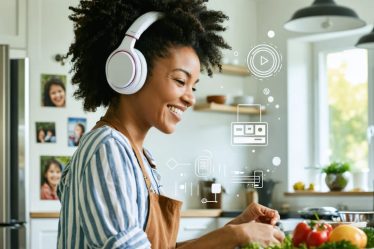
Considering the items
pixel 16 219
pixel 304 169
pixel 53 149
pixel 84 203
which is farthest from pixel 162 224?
pixel 304 169

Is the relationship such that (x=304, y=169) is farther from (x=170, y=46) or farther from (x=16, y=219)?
(x=170, y=46)

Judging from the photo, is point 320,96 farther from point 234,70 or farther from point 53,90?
point 53,90

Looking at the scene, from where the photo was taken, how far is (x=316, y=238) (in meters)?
1.02

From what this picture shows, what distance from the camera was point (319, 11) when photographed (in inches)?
105

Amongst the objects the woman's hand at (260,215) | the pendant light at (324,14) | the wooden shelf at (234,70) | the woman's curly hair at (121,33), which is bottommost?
the woman's hand at (260,215)

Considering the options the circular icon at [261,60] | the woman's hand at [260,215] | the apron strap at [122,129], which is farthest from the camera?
the circular icon at [261,60]

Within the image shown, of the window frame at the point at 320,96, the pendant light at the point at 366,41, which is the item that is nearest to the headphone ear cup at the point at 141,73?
the pendant light at the point at 366,41

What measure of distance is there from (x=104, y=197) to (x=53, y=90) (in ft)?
9.87

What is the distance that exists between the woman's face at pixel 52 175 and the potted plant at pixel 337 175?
5.03 ft

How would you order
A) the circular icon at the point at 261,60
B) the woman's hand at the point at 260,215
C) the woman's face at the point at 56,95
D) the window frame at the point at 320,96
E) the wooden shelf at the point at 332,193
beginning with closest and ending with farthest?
the woman's hand at the point at 260,215 → the circular icon at the point at 261,60 → the wooden shelf at the point at 332,193 → the woman's face at the point at 56,95 → the window frame at the point at 320,96

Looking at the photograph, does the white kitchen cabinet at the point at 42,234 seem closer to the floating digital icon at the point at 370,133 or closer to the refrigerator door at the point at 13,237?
the refrigerator door at the point at 13,237

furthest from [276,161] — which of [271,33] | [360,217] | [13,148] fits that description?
[360,217]

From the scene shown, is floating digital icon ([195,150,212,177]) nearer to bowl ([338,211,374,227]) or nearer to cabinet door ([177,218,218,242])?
cabinet door ([177,218,218,242])

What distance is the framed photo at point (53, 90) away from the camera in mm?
3887
